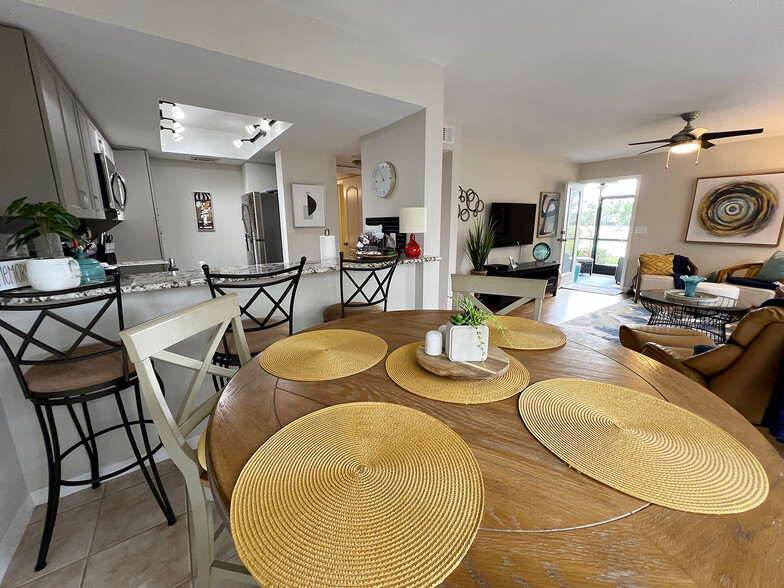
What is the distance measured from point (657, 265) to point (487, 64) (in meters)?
4.71

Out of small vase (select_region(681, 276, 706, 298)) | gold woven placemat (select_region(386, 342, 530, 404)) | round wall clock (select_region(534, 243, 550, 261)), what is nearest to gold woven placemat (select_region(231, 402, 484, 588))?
gold woven placemat (select_region(386, 342, 530, 404))

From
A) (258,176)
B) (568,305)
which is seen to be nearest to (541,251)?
(568,305)

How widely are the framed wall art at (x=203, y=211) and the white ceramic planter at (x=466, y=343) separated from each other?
5400 millimetres

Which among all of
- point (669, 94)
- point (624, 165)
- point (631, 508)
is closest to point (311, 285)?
point (631, 508)

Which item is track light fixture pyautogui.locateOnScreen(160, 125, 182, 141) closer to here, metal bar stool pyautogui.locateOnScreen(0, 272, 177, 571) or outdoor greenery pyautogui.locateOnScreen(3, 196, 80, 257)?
outdoor greenery pyautogui.locateOnScreen(3, 196, 80, 257)

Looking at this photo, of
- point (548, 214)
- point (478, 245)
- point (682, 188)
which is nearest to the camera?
point (478, 245)

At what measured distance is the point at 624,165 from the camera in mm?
5820

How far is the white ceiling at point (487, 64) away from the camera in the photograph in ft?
5.54

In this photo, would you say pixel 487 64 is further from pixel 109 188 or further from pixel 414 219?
pixel 109 188

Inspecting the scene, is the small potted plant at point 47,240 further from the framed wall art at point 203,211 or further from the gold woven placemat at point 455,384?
the framed wall art at point 203,211

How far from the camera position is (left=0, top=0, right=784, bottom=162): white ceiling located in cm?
169

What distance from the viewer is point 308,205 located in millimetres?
4383

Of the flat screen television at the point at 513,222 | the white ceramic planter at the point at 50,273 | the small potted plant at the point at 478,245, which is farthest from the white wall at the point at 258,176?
the white ceramic planter at the point at 50,273

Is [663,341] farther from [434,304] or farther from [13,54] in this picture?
[13,54]
